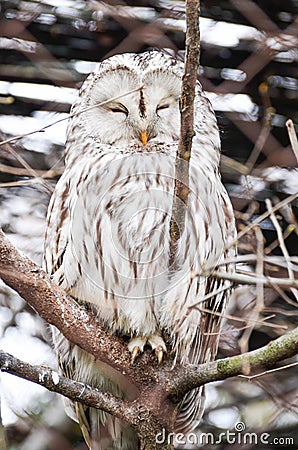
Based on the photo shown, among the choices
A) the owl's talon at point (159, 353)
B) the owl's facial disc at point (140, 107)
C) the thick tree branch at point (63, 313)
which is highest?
the owl's facial disc at point (140, 107)

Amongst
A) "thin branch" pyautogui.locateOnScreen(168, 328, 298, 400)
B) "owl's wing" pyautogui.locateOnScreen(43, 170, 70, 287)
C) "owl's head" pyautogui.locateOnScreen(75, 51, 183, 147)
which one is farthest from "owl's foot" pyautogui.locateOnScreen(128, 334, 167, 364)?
"owl's head" pyautogui.locateOnScreen(75, 51, 183, 147)

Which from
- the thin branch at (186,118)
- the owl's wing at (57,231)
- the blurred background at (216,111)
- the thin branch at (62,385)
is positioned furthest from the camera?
the blurred background at (216,111)

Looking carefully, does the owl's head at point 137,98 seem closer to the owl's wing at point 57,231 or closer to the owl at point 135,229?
the owl at point 135,229

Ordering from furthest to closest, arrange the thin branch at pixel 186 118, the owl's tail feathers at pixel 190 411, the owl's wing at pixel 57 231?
the owl's tail feathers at pixel 190 411 → the owl's wing at pixel 57 231 → the thin branch at pixel 186 118

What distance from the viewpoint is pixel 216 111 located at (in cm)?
299

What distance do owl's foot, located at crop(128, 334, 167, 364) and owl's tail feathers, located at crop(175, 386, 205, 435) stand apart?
0.94 ft

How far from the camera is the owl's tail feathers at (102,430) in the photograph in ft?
8.25

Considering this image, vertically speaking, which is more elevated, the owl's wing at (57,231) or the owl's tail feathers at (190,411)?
the owl's wing at (57,231)

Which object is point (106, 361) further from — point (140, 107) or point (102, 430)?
point (140, 107)

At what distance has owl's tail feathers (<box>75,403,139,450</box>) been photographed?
8.25ft

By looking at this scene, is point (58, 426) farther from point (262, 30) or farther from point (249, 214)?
point (262, 30)

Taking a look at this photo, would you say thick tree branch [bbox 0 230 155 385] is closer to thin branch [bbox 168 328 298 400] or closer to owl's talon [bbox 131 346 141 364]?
owl's talon [bbox 131 346 141 364]

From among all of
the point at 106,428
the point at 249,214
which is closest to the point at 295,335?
the point at 106,428

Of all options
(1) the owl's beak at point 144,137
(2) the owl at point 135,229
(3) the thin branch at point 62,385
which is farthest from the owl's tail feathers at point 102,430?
(1) the owl's beak at point 144,137
